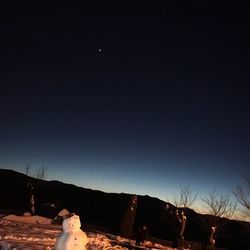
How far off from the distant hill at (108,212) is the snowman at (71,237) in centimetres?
3452

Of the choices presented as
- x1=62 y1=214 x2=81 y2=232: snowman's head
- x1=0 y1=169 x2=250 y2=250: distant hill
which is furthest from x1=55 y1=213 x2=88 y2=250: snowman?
x1=0 y1=169 x2=250 y2=250: distant hill

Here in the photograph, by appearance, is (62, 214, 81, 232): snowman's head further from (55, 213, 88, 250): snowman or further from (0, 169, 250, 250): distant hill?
(0, 169, 250, 250): distant hill

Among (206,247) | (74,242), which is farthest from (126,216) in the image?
(74,242)

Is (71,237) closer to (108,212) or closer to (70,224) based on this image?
(70,224)

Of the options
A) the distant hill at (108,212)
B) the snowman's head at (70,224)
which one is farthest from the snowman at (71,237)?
the distant hill at (108,212)

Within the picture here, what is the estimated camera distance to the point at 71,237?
34.6 ft

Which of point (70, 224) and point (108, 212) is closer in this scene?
point (70, 224)

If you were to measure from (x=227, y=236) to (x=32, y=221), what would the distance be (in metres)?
33.4

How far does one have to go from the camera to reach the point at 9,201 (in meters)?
62.2

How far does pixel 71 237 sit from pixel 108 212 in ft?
193

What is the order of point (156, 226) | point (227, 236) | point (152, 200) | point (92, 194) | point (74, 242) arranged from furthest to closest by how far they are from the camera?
point (152, 200), point (92, 194), point (156, 226), point (227, 236), point (74, 242)

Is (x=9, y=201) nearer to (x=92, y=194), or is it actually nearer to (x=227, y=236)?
(x=92, y=194)

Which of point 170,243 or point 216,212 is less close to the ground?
point 216,212

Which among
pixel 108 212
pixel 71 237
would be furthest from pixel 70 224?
pixel 108 212
